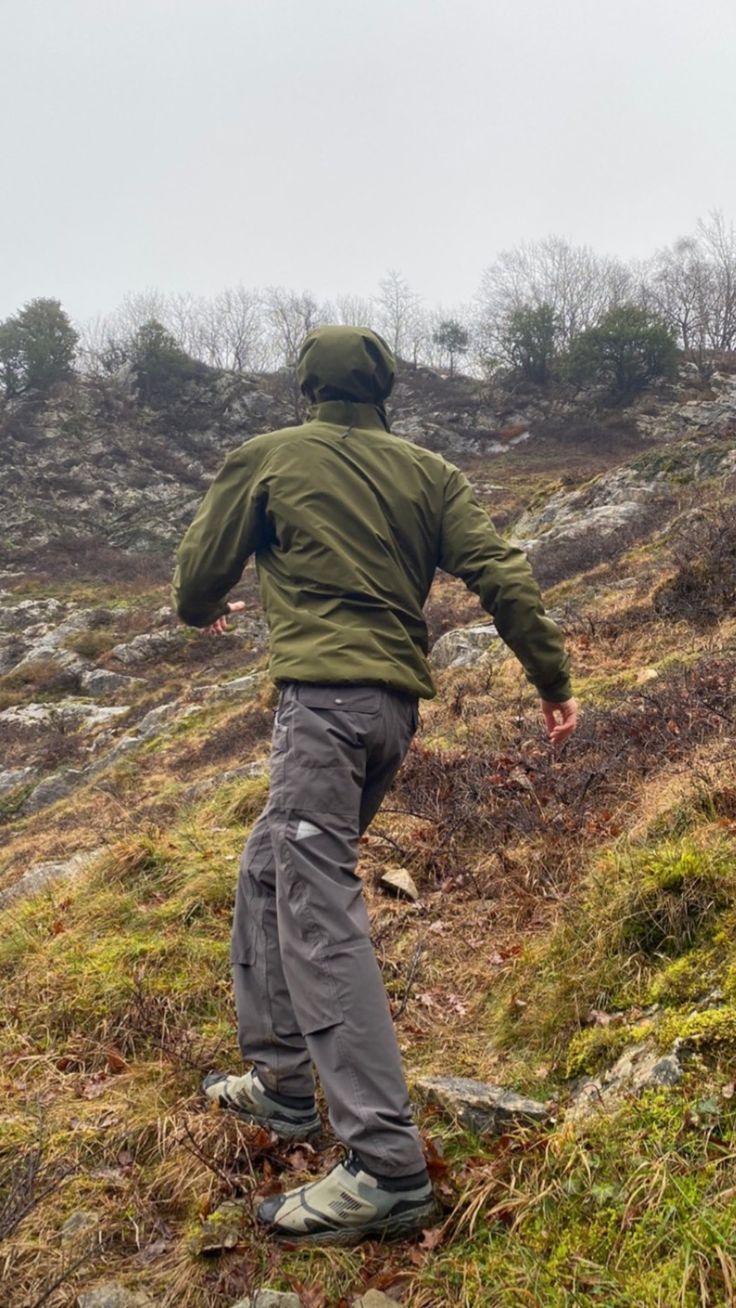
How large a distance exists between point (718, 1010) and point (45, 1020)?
2.53 m

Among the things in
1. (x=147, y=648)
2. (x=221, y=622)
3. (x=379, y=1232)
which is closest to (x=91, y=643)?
(x=147, y=648)

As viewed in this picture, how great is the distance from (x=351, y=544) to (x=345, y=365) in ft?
2.02

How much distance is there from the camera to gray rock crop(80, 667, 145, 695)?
18297 mm

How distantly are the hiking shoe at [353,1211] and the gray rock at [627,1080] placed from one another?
429mm

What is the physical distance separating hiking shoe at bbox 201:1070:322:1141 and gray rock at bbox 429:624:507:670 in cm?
781

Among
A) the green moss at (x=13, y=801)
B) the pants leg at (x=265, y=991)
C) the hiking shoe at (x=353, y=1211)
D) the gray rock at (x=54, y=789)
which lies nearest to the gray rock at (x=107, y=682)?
the green moss at (x=13, y=801)

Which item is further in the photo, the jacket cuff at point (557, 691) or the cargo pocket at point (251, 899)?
the jacket cuff at point (557, 691)

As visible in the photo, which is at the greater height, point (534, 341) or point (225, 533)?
point (534, 341)

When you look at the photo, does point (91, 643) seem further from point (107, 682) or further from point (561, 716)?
point (561, 716)

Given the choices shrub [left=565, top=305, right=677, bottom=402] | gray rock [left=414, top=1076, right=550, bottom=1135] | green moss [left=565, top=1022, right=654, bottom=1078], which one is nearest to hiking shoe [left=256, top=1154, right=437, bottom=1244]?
gray rock [left=414, top=1076, right=550, bottom=1135]

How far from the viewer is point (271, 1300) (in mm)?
1742

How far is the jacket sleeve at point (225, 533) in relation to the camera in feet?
8.21

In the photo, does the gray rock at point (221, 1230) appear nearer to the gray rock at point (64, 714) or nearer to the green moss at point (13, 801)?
the green moss at point (13, 801)

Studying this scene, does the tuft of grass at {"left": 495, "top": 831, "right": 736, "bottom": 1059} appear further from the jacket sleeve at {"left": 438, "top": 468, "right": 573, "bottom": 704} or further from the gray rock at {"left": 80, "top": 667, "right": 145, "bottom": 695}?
the gray rock at {"left": 80, "top": 667, "right": 145, "bottom": 695}
